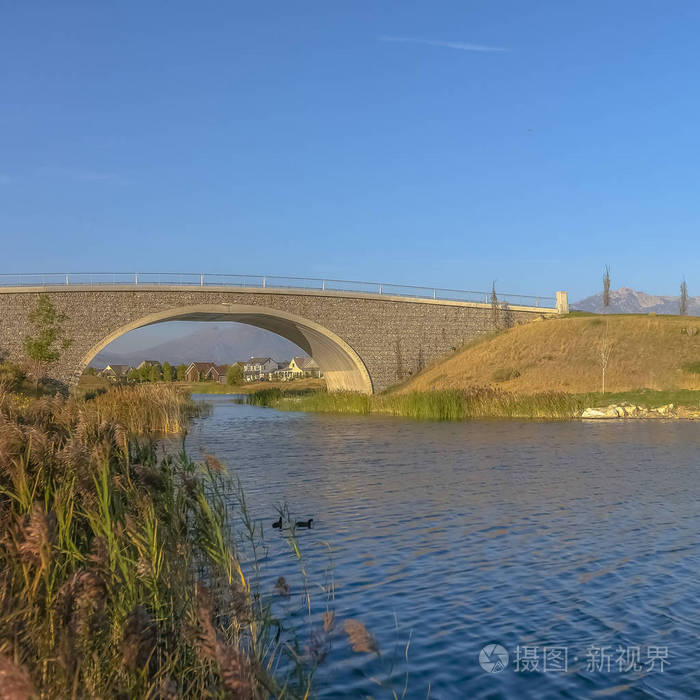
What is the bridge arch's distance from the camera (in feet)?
158

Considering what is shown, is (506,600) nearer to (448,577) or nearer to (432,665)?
(448,577)

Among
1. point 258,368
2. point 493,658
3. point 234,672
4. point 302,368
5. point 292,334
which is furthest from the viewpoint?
point 258,368

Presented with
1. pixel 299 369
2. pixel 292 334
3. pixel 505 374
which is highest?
pixel 292 334

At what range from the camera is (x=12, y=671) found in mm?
2297

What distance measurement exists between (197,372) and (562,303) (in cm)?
10019

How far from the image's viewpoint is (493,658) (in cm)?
661

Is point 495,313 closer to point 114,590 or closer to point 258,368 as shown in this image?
point 114,590

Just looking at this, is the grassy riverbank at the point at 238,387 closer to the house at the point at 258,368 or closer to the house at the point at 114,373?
the house at the point at 114,373

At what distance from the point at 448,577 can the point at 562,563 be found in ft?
5.30

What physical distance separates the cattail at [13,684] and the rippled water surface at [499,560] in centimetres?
404

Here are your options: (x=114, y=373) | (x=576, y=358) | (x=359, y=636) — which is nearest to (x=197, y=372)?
(x=114, y=373)

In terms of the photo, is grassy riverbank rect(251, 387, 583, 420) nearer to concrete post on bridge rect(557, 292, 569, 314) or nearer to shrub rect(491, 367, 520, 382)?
shrub rect(491, 367, 520, 382)

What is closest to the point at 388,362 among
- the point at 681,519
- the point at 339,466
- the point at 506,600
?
the point at 339,466

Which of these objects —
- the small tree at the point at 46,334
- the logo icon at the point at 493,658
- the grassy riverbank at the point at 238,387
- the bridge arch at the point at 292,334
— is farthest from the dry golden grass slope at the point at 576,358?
the logo icon at the point at 493,658
